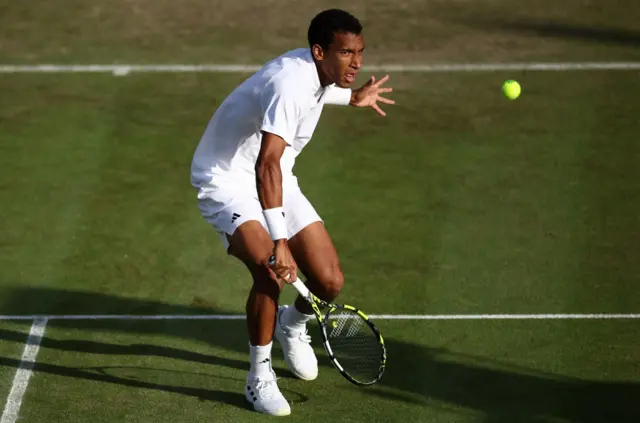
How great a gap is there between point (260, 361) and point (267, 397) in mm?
228

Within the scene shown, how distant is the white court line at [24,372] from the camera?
7.80m

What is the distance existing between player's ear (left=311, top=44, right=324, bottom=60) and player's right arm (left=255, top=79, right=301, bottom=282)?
14.5 inches

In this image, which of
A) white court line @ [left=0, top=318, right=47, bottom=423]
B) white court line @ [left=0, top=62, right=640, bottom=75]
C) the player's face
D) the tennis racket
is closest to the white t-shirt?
the player's face

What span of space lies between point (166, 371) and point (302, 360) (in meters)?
0.93

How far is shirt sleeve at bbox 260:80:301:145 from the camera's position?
717 centimetres

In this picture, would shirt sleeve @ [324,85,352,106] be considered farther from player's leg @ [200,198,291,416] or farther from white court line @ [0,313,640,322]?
white court line @ [0,313,640,322]

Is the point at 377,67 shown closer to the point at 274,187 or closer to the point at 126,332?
the point at 126,332

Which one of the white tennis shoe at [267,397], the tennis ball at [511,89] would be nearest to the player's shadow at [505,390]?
the white tennis shoe at [267,397]

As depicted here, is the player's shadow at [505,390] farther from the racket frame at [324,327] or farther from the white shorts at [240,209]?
the white shorts at [240,209]

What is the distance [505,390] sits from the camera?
799 centimetres

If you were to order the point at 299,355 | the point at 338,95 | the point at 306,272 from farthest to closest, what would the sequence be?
the point at 338,95 → the point at 299,355 → the point at 306,272

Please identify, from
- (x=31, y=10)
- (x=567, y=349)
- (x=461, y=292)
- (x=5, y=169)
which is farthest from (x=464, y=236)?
(x=31, y=10)

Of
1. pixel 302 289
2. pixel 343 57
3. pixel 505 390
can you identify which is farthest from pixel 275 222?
pixel 505 390

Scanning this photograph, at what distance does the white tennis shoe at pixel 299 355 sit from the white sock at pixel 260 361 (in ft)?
1.20
